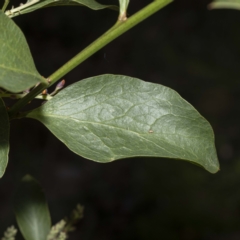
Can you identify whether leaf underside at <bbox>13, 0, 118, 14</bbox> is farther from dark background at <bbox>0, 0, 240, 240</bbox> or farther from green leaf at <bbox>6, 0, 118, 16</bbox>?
dark background at <bbox>0, 0, 240, 240</bbox>

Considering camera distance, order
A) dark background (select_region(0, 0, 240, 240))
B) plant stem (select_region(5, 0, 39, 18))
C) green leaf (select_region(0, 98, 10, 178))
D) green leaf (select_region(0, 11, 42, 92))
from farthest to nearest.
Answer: dark background (select_region(0, 0, 240, 240))
plant stem (select_region(5, 0, 39, 18))
green leaf (select_region(0, 98, 10, 178))
green leaf (select_region(0, 11, 42, 92))

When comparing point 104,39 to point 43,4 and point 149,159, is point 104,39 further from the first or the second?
point 149,159

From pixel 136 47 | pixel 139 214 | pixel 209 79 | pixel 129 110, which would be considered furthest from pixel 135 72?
pixel 129 110

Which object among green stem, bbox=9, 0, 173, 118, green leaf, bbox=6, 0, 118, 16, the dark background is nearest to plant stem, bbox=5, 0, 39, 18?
green leaf, bbox=6, 0, 118, 16

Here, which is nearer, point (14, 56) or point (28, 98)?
point (14, 56)

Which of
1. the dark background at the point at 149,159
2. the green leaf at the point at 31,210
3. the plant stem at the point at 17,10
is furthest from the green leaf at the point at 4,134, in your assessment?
the dark background at the point at 149,159

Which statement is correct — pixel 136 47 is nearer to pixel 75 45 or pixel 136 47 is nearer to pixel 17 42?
pixel 75 45

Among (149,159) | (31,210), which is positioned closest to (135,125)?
(31,210)

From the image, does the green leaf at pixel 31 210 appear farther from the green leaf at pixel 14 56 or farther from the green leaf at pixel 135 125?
the green leaf at pixel 14 56
